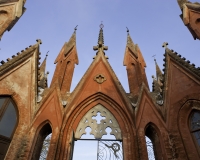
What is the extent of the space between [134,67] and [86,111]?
181 inches

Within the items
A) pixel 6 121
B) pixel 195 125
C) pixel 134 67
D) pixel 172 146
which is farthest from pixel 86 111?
pixel 195 125

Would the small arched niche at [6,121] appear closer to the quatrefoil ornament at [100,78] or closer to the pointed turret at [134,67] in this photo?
the quatrefoil ornament at [100,78]

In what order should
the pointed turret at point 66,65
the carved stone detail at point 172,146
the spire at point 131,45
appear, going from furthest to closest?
the spire at point 131,45, the pointed turret at point 66,65, the carved stone detail at point 172,146

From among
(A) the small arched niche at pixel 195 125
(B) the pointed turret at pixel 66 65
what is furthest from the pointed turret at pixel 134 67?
(B) the pointed turret at pixel 66 65

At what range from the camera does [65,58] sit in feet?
45.3

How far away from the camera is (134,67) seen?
13195 millimetres

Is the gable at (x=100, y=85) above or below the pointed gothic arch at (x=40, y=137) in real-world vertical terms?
above

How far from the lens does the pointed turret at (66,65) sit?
12.0 m

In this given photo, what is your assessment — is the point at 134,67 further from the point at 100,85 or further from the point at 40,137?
the point at 40,137

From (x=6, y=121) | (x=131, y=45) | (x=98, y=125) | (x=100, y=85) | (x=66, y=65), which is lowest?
(x=6, y=121)

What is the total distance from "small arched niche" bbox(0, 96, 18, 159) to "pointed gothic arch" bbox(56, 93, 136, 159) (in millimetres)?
2124

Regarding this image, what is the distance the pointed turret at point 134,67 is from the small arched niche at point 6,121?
236 inches

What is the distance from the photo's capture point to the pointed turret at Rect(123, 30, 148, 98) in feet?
38.4

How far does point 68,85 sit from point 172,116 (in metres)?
5.83
